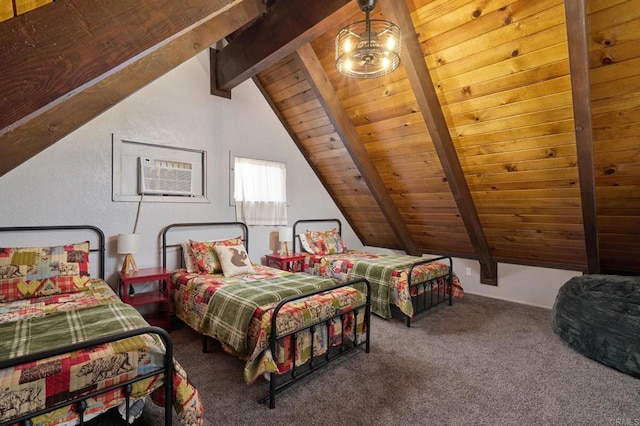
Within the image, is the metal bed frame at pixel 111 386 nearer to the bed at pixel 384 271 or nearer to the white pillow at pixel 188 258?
the white pillow at pixel 188 258

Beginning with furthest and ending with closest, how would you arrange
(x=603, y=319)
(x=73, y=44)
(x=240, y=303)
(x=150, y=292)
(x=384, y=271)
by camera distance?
(x=384, y=271) < (x=150, y=292) < (x=603, y=319) < (x=240, y=303) < (x=73, y=44)

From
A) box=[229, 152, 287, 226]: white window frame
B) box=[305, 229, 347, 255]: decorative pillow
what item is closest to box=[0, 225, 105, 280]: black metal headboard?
box=[229, 152, 287, 226]: white window frame

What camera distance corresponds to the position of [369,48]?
211 centimetres

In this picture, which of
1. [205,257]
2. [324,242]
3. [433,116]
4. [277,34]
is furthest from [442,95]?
[205,257]

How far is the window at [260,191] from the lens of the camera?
409 centimetres

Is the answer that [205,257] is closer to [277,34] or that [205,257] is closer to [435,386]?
[277,34]

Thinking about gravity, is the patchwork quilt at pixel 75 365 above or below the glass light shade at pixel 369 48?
below

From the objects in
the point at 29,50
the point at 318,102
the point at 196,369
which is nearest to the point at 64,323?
the point at 196,369

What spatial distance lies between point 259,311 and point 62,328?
1.12m

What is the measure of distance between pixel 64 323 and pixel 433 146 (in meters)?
3.40

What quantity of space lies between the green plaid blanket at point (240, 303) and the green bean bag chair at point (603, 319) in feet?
7.37

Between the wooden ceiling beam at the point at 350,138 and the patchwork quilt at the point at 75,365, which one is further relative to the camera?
the wooden ceiling beam at the point at 350,138

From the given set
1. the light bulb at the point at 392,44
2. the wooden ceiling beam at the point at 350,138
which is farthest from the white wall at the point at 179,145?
the light bulb at the point at 392,44

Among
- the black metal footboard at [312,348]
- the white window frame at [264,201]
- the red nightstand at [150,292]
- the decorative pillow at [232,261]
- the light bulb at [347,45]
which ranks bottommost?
the black metal footboard at [312,348]
